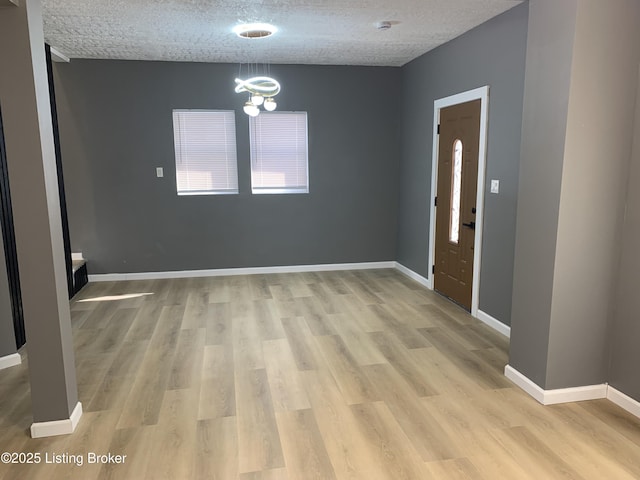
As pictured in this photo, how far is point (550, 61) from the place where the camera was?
2674 millimetres

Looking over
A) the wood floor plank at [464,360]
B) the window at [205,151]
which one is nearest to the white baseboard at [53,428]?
the wood floor plank at [464,360]

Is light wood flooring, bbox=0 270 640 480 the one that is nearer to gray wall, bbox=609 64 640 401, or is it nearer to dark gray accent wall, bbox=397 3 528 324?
gray wall, bbox=609 64 640 401

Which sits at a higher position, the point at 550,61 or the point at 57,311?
the point at 550,61

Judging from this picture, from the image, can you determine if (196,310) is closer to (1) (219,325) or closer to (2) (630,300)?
(1) (219,325)

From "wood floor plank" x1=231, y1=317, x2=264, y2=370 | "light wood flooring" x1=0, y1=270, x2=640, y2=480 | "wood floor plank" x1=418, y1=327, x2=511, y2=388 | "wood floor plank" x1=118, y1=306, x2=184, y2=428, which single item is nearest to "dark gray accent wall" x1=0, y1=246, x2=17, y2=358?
"light wood flooring" x1=0, y1=270, x2=640, y2=480

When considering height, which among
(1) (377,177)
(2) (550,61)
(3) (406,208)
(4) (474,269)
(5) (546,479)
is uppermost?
(2) (550,61)

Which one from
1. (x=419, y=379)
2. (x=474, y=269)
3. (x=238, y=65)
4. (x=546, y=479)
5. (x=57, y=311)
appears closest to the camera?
(x=546, y=479)

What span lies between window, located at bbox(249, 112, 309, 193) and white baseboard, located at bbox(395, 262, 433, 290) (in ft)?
5.41

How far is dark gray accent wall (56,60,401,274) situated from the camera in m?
5.54

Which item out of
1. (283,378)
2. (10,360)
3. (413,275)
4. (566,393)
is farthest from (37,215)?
(413,275)

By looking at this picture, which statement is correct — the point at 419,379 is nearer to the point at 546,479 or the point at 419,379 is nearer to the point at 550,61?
the point at 546,479

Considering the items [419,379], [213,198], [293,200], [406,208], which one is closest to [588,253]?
[419,379]

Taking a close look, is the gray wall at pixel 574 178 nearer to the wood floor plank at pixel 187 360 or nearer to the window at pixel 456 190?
the window at pixel 456 190

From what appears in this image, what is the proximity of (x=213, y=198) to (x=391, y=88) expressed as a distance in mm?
2745
